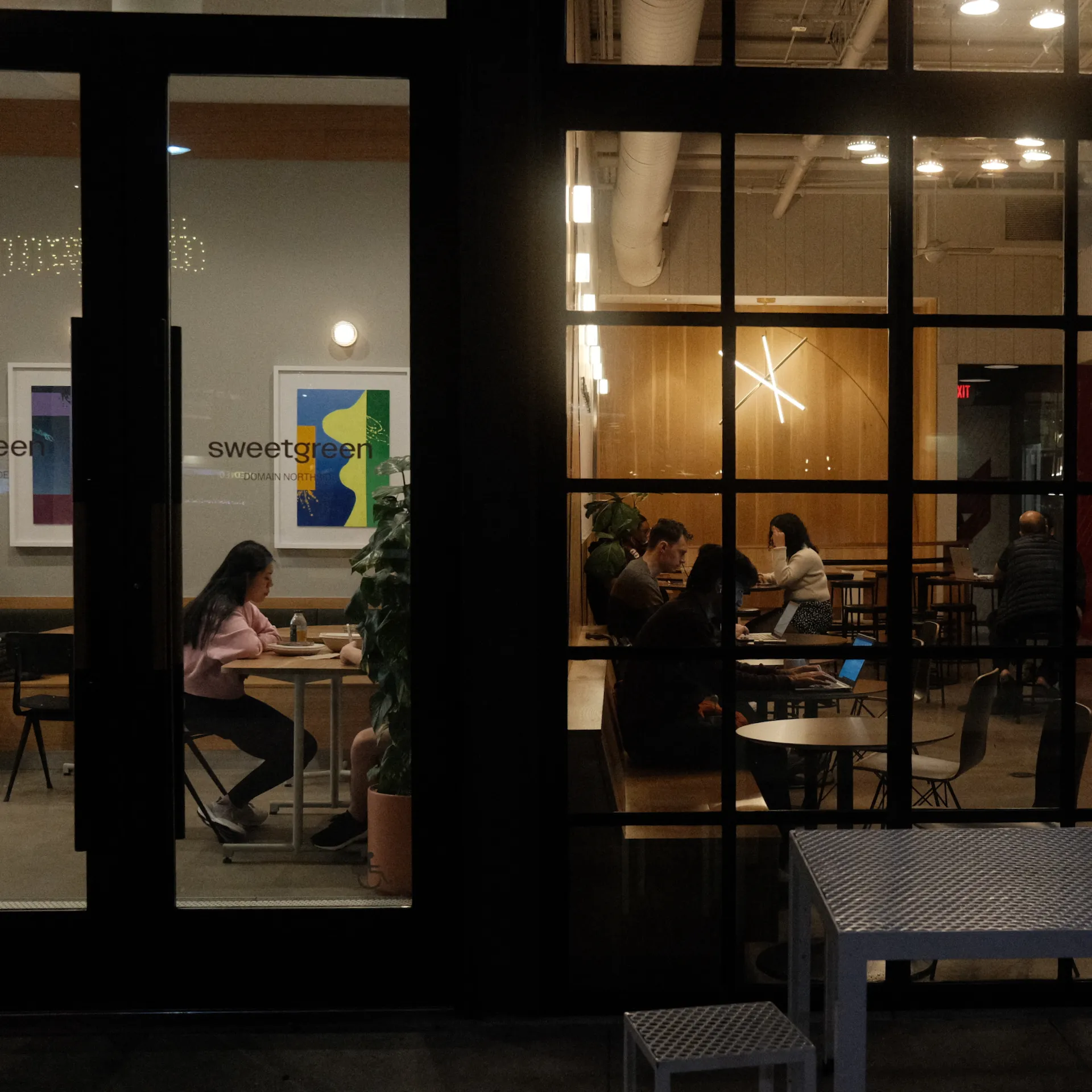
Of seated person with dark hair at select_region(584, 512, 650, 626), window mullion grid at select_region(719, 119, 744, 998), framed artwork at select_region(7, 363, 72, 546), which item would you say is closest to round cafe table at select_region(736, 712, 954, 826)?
window mullion grid at select_region(719, 119, 744, 998)

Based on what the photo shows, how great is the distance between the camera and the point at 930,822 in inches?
122

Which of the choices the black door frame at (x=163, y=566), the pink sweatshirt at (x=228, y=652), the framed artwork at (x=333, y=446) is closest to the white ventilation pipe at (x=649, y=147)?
the black door frame at (x=163, y=566)

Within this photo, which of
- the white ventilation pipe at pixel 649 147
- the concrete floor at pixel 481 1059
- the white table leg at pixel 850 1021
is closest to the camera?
the white table leg at pixel 850 1021

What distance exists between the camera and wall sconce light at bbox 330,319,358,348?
319cm

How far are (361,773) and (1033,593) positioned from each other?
79.4 inches

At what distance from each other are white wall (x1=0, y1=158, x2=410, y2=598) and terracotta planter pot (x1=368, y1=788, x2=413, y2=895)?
0.64 metres

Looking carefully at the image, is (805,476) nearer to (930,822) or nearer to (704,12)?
(930,822)

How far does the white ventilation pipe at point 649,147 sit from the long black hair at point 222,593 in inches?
52.4

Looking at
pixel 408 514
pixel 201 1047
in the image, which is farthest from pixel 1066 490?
pixel 201 1047

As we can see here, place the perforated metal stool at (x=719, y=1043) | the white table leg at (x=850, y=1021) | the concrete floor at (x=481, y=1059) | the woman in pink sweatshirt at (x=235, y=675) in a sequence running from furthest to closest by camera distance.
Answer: the woman in pink sweatshirt at (x=235, y=675), the concrete floor at (x=481, y=1059), the perforated metal stool at (x=719, y=1043), the white table leg at (x=850, y=1021)

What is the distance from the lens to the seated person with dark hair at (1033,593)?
3.10 metres

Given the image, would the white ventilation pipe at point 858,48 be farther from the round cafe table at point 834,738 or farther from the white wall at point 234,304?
the round cafe table at point 834,738

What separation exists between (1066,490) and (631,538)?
1.26 m

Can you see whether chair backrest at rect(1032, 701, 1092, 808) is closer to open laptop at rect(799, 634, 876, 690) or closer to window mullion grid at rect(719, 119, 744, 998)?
open laptop at rect(799, 634, 876, 690)
